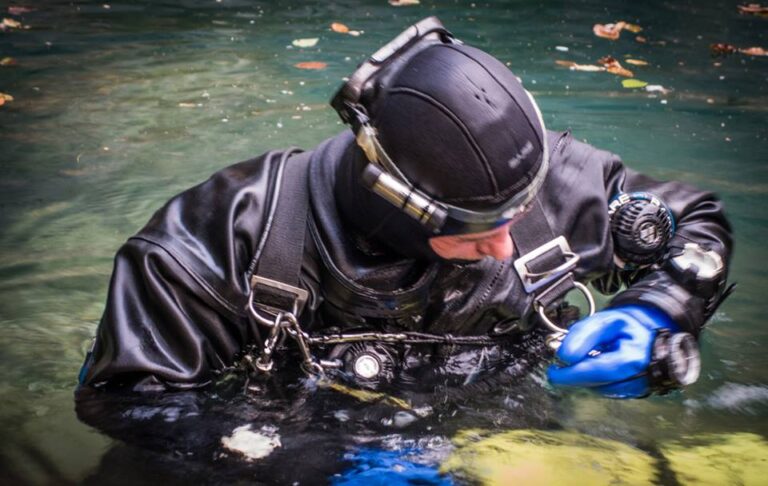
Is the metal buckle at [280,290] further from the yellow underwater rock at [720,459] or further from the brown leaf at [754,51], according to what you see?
the brown leaf at [754,51]

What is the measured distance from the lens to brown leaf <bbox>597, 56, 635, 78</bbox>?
24.9 feet

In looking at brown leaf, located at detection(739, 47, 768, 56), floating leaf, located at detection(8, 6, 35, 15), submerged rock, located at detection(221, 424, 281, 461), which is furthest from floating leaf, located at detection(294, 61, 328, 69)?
submerged rock, located at detection(221, 424, 281, 461)

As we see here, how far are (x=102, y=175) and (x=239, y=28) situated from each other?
3.94 metres

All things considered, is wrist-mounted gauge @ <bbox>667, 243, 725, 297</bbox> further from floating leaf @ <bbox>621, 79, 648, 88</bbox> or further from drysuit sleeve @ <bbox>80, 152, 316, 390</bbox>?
floating leaf @ <bbox>621, 79, 648, 88</bbox>

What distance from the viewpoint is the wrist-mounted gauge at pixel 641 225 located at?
115 inches

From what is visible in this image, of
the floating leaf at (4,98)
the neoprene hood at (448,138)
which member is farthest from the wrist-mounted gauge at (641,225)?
the floating leaf at (4,98)

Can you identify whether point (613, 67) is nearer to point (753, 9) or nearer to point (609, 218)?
point (753, 9)

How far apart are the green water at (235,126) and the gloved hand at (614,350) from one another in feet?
1.65

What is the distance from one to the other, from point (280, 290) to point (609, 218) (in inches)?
48.4

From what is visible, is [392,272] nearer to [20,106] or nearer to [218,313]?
[218,313]

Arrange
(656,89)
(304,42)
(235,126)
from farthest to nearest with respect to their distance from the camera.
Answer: (304,42) < (656,89) < (235,126)

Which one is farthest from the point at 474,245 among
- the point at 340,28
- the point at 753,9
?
the point at 753,9

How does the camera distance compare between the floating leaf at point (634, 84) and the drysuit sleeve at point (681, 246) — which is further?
the floating leaf at point (634, 84)

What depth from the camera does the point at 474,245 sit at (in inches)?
94.8
